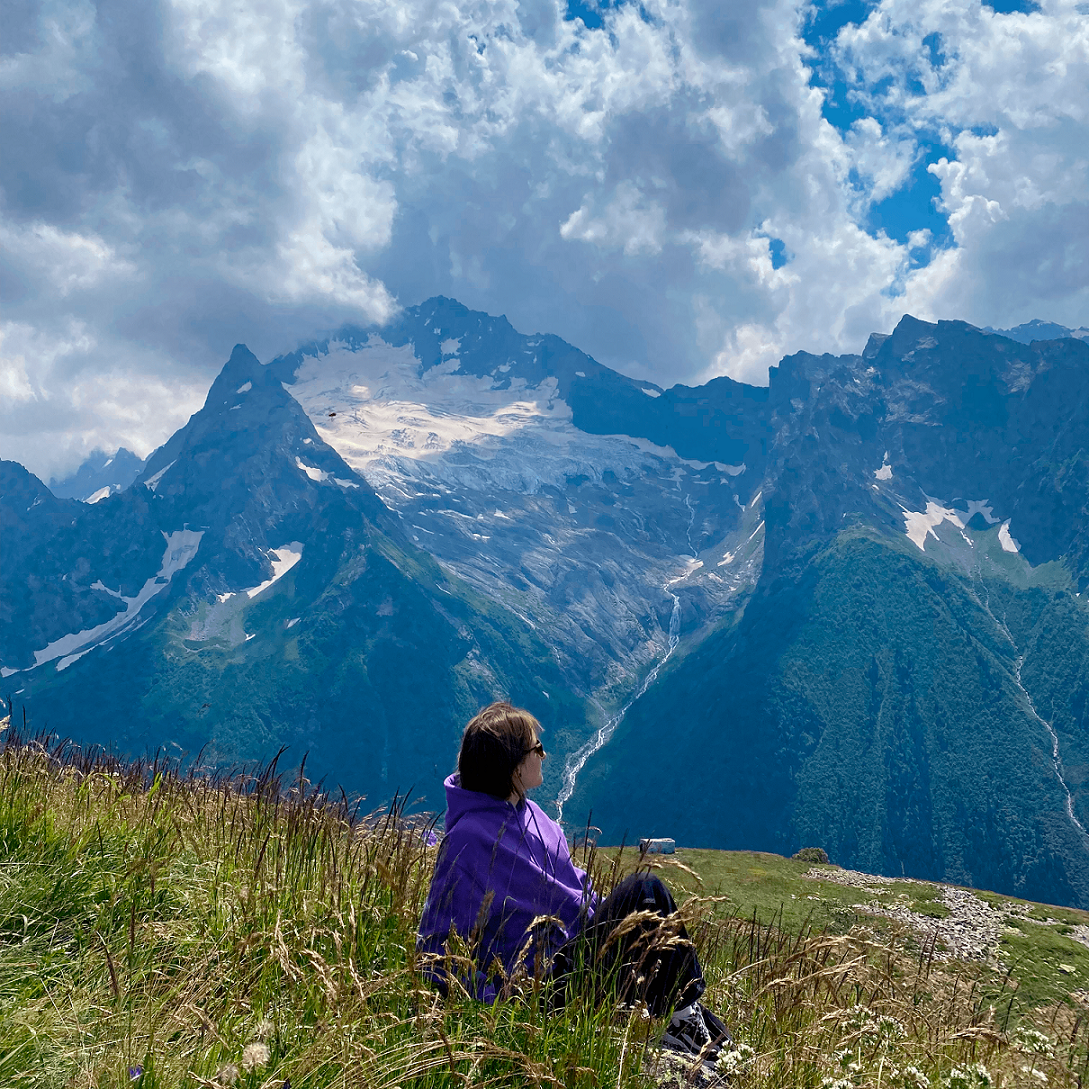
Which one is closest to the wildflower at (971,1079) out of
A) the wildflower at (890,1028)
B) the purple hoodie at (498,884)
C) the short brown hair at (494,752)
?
the wildflower at (890,1028)

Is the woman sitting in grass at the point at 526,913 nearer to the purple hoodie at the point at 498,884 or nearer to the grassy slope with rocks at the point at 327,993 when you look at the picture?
the purple hoodie at the point at 498,884

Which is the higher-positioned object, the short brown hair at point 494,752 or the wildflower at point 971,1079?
the short brown hair at point 494,752

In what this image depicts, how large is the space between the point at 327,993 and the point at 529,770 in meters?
2.11

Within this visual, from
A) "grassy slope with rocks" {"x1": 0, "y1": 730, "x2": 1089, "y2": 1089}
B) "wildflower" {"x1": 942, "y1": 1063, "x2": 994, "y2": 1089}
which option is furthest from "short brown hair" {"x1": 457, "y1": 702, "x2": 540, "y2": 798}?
"wildflower" {"x1": 942, "y1": 1063, "x2": 994, "y2": 1089}

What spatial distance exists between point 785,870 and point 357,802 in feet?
166

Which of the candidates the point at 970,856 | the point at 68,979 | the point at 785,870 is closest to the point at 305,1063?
the point at 68,979

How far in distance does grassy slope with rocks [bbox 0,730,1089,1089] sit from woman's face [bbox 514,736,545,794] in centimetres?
70

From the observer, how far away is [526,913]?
4.10 metres

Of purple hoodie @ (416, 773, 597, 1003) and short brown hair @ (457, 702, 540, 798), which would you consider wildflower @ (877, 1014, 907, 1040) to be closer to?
purple hoodie @ (416, 773, 597, 1003)

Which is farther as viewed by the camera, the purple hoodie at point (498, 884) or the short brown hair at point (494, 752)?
the short brown hair at point (494, 752)

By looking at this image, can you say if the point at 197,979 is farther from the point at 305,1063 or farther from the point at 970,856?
the point at 970,856

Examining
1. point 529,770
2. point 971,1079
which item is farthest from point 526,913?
point 971,1079

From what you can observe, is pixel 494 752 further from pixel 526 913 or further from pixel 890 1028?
pixel 890 1028

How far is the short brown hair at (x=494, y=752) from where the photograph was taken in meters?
4.59
